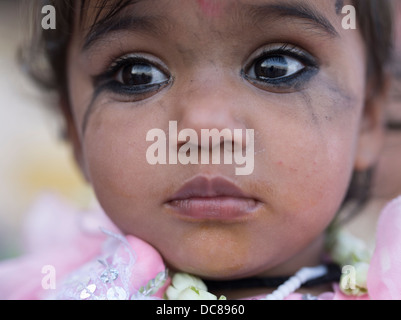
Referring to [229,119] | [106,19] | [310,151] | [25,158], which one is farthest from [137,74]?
[25,158]

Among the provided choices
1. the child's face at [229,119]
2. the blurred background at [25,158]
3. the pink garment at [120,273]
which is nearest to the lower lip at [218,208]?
the child's face at [229,119]

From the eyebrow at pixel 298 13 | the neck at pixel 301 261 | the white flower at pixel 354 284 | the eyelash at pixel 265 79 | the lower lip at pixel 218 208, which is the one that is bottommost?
the white flower at pixel 354 284

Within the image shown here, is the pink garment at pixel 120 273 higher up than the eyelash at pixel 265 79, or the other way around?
the eyelash at pixel 265 79

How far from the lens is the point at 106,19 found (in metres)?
0.92

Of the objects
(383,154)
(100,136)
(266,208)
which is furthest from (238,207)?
(383,154)

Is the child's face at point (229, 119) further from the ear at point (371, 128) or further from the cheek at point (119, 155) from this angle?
the ear at point (371, 128)

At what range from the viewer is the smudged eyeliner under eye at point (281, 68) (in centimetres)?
89

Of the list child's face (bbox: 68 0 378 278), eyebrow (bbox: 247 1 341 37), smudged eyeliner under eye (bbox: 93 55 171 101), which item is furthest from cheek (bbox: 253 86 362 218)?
smudged eyeliner under eye (bbox: 93 55 171 101)

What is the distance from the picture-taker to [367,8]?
105 cm

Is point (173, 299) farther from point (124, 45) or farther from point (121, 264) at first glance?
point (124, 45)

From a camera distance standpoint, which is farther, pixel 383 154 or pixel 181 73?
pixel 383 154

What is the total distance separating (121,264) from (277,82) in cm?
42
